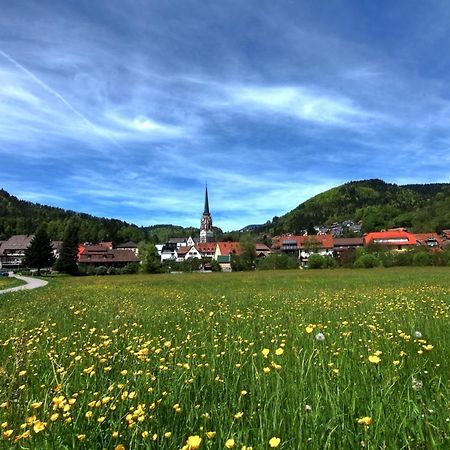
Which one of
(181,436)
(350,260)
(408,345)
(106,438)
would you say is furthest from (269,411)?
(350,260)

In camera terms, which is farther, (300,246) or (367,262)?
(300,246)

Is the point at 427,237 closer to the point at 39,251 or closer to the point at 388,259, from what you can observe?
the point at 388,259

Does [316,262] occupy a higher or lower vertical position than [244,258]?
lower

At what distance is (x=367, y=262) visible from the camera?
2864 inches

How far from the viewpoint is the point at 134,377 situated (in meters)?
3.51

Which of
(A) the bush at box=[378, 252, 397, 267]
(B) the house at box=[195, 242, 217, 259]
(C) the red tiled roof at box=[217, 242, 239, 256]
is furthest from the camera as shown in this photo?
(B) the house at box=[195, 242, 217, 259]

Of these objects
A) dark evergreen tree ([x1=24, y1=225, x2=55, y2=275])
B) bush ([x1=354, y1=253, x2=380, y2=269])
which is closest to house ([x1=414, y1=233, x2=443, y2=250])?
bush ([x1=354, y1=253, x2=380, y2=269])

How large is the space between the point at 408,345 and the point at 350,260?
3050 inches

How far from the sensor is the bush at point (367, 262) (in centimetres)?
7219

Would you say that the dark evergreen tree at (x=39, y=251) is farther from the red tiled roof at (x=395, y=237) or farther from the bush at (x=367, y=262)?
the red tiled roof at (x=395, y=237)

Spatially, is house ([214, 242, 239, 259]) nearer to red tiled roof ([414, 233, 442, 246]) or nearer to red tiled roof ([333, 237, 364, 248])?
red tiled roof ([333, 237, 364, 248])

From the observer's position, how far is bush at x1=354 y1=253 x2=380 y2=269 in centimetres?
7219

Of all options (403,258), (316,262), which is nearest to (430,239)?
(316,262)

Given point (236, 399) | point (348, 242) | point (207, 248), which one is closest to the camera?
point (236, 399)
